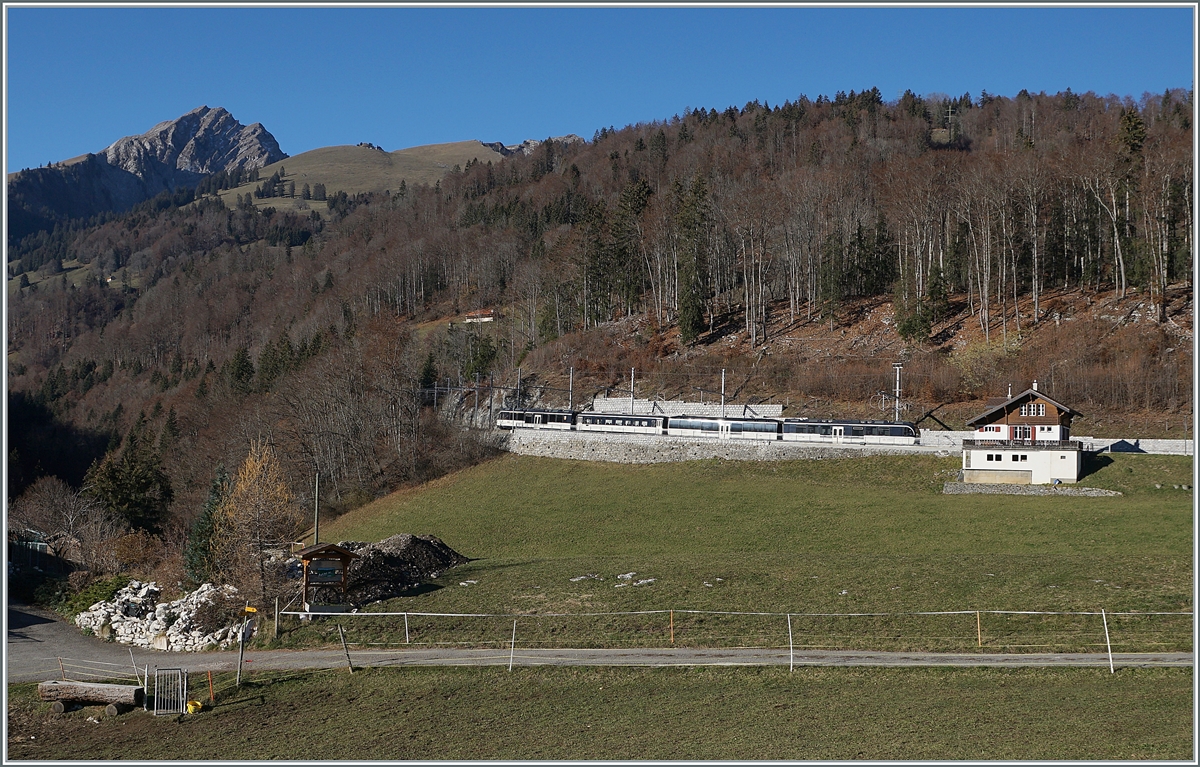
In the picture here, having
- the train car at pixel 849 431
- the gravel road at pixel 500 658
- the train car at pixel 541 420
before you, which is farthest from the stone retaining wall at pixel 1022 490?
the train car at pixel 541 420

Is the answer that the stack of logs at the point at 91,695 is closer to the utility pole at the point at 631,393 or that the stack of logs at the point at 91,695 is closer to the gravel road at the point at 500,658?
the gravel road at the point at 500,658

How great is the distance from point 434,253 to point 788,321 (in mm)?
85445

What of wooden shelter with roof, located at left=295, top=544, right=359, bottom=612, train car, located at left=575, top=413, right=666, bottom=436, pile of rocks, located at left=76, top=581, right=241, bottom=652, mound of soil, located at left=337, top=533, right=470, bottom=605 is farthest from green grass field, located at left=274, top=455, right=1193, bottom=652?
train car, located at left=575, top=413, right=666, bottom=436

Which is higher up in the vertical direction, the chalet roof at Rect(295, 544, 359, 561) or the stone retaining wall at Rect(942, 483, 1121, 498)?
the chalet roof at Rect(295, 544, 359, 561)

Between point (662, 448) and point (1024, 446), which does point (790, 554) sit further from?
point (662, 448)

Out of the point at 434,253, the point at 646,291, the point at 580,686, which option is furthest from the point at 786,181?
the point at 580,686

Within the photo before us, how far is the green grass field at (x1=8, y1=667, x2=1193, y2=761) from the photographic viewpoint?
680 inches

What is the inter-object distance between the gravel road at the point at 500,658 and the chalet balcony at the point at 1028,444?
3094cm

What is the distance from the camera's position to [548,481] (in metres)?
63.5

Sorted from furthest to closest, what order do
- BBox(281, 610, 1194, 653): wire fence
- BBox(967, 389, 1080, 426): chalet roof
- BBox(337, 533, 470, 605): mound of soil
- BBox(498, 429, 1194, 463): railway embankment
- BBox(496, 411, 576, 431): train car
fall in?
BBox(496, 411, 576, 431): train car
BBox(498, 429, 1194, 463): railway embankment
BBox(967, 389, 1080, 426): chalet roof
BBox(337, 533, 470, 605): mound of soil
BBox(281, 610, 1194, 653): wire fence

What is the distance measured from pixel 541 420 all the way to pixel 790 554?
39.0 metres

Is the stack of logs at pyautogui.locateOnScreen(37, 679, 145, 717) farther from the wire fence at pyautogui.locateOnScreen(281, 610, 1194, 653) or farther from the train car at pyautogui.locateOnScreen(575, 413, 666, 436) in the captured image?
the train car at pyautogui.locateOnScreen(575, 413, 666, 436)

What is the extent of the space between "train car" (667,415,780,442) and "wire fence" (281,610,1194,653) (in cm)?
3800

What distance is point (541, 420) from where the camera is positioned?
253ft
